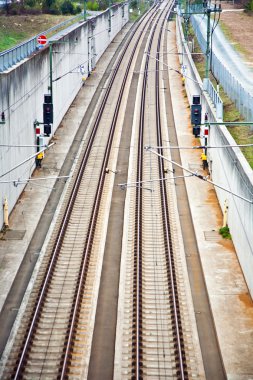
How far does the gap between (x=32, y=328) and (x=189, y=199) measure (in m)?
13.7

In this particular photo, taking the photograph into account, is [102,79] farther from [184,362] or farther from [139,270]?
[184,362]

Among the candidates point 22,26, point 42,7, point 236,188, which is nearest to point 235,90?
point 236,188

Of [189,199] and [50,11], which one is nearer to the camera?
[189,199]

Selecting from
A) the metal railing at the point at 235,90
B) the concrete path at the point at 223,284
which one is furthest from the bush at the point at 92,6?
the concrete path at the point at 223,284

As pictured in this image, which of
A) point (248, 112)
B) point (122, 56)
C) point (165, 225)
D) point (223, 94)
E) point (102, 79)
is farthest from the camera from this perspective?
point (122, 56)

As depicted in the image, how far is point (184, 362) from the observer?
58.1 ft

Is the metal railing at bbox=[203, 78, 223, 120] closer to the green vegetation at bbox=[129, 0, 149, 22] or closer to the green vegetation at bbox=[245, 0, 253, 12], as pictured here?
the green vegetation at bbox=[245, 0, 253, 12]

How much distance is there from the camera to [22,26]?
77.4 meters

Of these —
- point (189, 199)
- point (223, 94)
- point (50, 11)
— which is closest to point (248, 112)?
point (189, 199)

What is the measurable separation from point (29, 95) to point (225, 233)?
43.0 feet

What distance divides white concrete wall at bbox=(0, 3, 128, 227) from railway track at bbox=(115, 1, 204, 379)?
17.7 feet

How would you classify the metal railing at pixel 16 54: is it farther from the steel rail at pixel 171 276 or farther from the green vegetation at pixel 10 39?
the green vegetation at pixel 10 39

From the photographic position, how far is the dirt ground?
62.7 metres

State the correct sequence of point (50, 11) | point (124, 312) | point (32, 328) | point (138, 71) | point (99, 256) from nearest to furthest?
point (32, 328) → point (124, 312) → point (99, 256) → point (138, 71) → point (50, 11)
